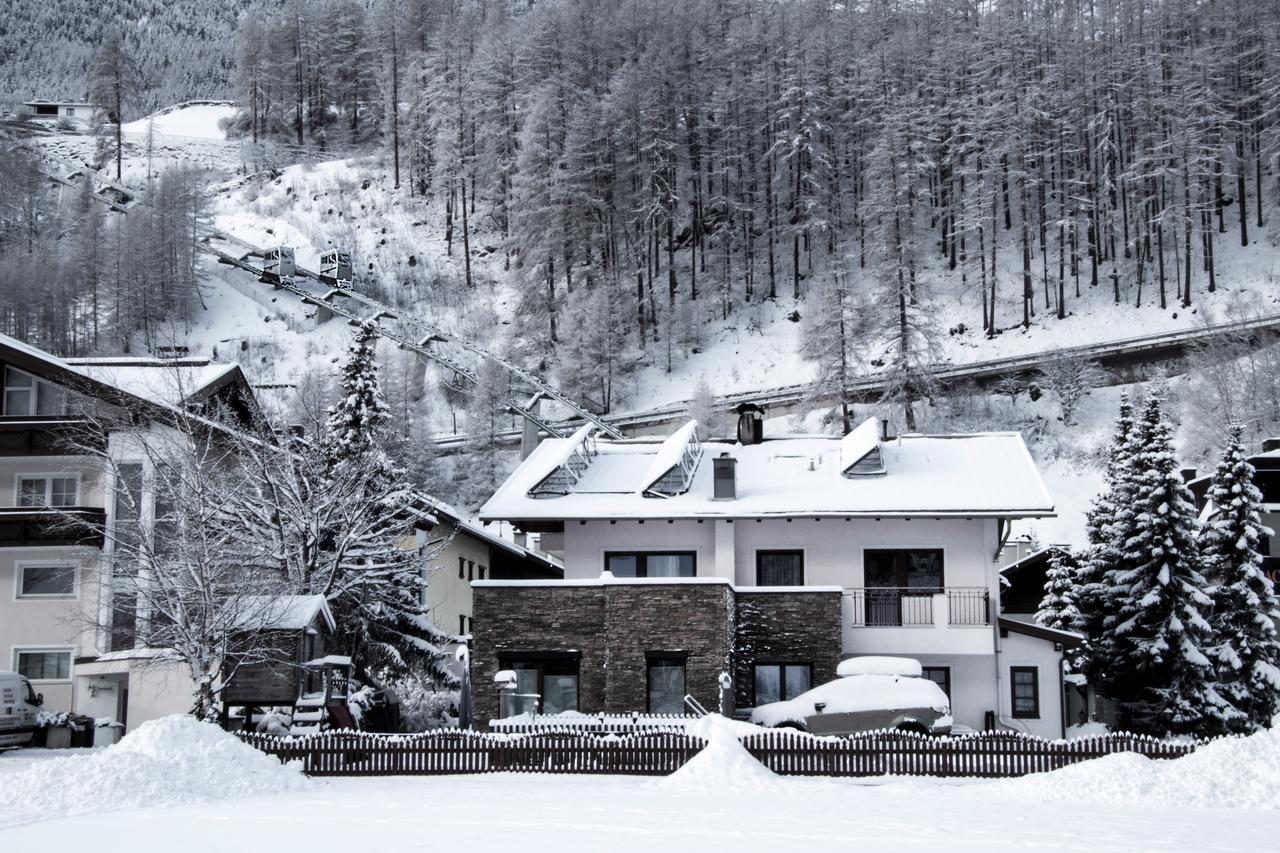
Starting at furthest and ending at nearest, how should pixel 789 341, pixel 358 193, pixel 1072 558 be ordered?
pixel 358 193 < pixel 789 341 < pixel 1072 558

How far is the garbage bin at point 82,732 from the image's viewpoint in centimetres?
3200

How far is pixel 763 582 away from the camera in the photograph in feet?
111

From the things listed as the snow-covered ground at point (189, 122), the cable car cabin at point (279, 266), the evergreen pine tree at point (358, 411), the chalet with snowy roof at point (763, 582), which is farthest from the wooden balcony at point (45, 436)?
the snow-covered ground at point (189, 122)

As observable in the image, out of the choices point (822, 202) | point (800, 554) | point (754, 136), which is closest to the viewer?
point (800, 554)

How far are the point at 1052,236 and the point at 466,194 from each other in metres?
46.9

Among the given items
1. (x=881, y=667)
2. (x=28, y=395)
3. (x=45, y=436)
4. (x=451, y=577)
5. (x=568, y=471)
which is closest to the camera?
(x=881, y=667)

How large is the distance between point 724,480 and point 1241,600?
1407 centimetres

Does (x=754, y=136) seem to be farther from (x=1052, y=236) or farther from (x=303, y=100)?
(x=303, y=100)

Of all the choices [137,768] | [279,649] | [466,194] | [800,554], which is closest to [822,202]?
[466,194]

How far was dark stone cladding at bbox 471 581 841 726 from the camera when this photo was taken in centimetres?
2984

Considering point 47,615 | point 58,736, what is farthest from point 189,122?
point 58,736

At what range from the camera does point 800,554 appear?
33.7 m

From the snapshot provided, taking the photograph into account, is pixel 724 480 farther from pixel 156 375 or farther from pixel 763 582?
pixel 156 375

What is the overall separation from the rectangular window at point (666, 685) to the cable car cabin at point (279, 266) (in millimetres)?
78955
